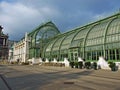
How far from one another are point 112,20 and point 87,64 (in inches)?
427

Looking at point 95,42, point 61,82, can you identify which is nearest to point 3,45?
point 95,42

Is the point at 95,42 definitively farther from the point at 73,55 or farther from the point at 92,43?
the point at 73,55

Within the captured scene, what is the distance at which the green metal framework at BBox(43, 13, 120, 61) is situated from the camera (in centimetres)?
3731

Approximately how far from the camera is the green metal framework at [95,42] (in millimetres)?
37309

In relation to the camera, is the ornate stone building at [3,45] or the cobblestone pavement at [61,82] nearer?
the cobblestone pavement at [61,82]

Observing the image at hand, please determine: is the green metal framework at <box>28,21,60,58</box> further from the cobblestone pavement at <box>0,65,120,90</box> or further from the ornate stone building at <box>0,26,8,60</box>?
the ornate stone building at <box>0,26,8,60</box>

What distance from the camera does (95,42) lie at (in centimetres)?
4250

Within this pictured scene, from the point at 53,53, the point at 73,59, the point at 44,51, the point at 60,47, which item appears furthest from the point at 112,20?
the point at 44,51

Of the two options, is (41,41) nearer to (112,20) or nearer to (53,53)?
(53,53)

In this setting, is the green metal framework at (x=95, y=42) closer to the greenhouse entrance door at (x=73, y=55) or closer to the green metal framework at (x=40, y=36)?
the greenhouse entrance door at (x=73, y=55)

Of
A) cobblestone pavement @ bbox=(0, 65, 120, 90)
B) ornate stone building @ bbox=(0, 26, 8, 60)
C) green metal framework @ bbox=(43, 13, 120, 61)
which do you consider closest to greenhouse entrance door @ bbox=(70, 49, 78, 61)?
green metal framework @ bbox=(43, 13, 120, 61)

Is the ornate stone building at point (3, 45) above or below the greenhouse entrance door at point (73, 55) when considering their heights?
above

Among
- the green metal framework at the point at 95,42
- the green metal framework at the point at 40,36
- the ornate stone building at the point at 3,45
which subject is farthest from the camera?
the ornate stone building at the point at 3,45

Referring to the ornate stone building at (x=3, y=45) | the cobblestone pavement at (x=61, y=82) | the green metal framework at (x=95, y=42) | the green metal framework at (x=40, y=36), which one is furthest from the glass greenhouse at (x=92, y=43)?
the ornate stone building at (x=3, y=45)
